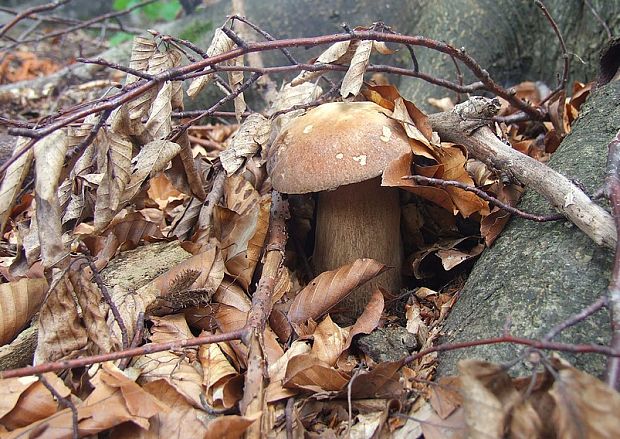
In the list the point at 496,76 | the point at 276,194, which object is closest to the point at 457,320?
the point at 276,194

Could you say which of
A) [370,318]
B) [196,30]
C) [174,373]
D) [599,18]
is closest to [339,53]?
[370,318]

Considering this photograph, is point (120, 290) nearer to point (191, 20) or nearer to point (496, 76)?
point (496, 76)

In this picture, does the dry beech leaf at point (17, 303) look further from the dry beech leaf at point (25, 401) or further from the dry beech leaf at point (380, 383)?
the dry beech leaf at point (380, 383)

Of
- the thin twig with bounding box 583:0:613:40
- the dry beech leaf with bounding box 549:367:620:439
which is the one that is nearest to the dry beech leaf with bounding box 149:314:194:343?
the dry beech leaf with bounding box 549:367:620:439

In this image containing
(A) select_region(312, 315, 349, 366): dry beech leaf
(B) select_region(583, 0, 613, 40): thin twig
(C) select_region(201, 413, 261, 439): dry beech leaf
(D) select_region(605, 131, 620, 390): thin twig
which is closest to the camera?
(D) select_region(605, 131, 620, 390): thin twig

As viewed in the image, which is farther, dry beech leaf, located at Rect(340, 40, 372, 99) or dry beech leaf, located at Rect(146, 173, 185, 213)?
dry beech leaf, located at Rect(146, 173, 185, 213)

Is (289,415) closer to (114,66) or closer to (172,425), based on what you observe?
(172,425)

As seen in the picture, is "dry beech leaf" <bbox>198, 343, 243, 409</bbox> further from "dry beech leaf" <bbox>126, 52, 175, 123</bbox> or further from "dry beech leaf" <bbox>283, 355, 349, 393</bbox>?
"dry beech leaf" <bbox>126, 52, 175, 123</bbox>
